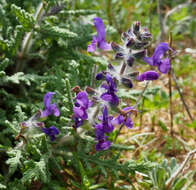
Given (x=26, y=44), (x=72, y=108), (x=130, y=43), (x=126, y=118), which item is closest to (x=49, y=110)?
(x=72, y=108)

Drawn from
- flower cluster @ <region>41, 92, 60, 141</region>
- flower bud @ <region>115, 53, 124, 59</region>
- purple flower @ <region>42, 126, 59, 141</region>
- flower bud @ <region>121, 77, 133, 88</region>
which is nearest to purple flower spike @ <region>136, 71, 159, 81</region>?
flower bud @ <region>121, 77, 133, 88</region>

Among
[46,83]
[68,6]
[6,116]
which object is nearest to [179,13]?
[68,6]

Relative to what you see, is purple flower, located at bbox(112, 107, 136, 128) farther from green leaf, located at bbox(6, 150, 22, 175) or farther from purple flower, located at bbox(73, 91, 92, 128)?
green leaf, located at bbox(6, 150, 22, 175)

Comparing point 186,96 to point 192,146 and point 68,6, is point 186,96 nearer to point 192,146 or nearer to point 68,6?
point 192,146

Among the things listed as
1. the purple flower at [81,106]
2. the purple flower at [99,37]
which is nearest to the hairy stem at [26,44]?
the purple flower at [99,37]

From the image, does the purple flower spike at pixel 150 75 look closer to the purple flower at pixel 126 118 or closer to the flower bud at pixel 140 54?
the flower bud at pixel 140 54

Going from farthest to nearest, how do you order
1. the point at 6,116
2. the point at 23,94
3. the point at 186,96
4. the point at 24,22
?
1. the point at 186,96
2. the point at 23,94
3. the point at 6,116
4. the point at 24,22

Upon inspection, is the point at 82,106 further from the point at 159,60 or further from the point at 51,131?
the point at 159,60

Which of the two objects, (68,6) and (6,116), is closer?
(6,116)
